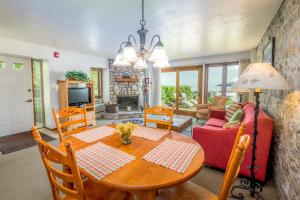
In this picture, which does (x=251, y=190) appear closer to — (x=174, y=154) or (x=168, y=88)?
(x=174, y=154)

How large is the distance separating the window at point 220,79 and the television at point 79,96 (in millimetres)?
4283

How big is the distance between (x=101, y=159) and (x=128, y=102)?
528 centimetres

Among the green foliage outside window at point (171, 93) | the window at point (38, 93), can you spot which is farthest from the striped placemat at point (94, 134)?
the green foliage outside window at point (171, 93)

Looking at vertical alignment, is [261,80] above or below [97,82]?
below

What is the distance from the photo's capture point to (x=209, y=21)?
2.57 metres

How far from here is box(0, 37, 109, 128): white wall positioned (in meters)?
3.48

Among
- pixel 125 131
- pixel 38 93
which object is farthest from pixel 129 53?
pixel 38 93

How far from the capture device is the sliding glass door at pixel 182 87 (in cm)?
614

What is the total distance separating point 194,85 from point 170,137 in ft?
16.1

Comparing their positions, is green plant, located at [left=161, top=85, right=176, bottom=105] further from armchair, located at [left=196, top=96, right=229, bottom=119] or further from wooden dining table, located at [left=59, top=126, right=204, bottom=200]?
wooden dining table, located at [left=59, top=126, right=204, bottom=200]

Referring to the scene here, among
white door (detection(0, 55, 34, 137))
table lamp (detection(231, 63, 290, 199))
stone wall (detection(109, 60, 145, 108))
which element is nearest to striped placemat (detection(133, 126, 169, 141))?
table lamp (detection(231, 63, 290, 199))

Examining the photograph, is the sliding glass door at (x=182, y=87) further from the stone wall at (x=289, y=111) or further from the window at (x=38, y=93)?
the window at (x=38, y=93)

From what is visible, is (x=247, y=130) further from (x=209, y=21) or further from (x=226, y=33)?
(x=226, y=33)

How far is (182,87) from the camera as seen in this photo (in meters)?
6.54
